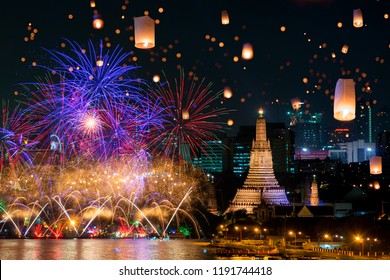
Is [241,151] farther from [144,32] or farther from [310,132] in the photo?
[144,32]

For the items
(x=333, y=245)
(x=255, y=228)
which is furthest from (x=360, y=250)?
(x=255, y=228)

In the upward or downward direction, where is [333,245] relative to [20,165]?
downward

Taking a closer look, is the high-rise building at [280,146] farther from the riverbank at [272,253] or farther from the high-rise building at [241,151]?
the riverbank at [272,253]

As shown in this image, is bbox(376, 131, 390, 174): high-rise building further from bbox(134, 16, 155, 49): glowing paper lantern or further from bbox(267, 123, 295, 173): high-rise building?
bbox(134, 16, 155, 49): glowing paper lantern

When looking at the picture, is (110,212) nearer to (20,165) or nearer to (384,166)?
(20,165)

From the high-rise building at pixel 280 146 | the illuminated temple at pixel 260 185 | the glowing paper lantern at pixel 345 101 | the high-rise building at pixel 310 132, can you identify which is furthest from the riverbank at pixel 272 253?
the high-rise building at pixel 310 132

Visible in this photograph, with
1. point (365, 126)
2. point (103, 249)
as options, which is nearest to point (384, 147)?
point (365, 126)
